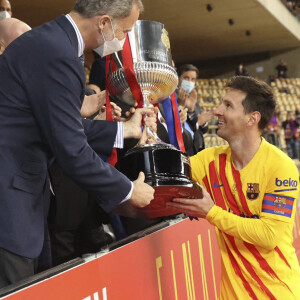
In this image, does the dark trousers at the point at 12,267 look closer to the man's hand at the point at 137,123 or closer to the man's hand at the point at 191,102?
the man's hand at the point at 137,123

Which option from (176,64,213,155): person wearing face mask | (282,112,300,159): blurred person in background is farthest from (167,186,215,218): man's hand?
(282,112,300,159): blurred person in background

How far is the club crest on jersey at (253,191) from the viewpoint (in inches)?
76.3

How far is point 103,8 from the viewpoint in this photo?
1.49 metres

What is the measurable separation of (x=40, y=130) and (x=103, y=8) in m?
0.42

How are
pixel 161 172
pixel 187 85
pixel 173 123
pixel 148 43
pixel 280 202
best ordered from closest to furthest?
pixel 161 172
pixel 280 202
pixel 148 43
pixel 173 123
pixel 187 85

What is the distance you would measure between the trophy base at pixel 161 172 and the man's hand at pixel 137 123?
0.06 m

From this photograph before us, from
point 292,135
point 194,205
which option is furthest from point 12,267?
point 292,135

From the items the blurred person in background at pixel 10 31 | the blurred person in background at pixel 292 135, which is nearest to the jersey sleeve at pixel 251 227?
the blurred person in background at pixel 10 31

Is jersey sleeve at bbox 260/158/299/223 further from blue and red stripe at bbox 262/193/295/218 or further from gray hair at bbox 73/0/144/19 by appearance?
gray hair at bbox 73/0/144/19

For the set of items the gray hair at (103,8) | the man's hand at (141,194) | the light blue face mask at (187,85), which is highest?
the gray hair at (103,8)

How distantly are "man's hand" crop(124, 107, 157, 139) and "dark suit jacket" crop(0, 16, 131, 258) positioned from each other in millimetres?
355

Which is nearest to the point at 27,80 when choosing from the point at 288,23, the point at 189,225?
the point at 189,225

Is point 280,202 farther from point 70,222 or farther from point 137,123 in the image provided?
point 70,222

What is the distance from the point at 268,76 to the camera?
640 inches
